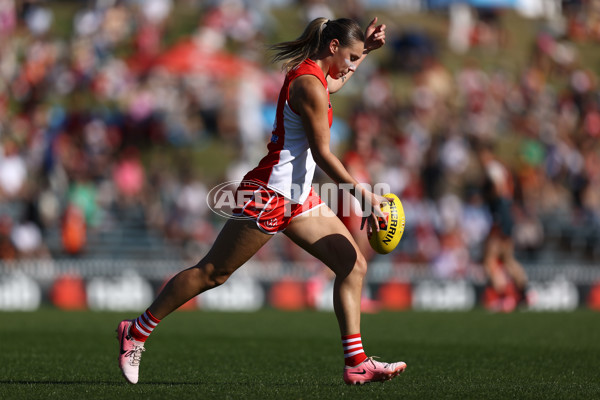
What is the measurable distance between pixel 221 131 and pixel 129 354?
16.6m

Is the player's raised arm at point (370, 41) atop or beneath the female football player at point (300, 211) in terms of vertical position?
atop

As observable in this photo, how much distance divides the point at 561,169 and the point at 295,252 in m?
5.92

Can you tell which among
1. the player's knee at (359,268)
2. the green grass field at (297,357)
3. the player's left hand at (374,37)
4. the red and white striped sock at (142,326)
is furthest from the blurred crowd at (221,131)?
the red and white striped sock at (142,326)

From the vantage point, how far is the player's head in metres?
6.27

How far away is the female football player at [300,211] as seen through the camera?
20.2 feet

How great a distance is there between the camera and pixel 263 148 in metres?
21.0

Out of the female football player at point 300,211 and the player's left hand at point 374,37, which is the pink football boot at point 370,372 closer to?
the female football player at point 300,211

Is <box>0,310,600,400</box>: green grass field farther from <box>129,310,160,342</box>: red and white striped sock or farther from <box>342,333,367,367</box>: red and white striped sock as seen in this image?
<box>129,310,160,342</box>: red and white striped sock

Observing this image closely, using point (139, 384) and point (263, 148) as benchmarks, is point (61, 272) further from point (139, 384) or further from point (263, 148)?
point (139, 384)

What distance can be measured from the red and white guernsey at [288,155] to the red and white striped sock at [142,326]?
1129 millimetres

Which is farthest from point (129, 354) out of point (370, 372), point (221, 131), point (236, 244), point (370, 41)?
point (221, 131)

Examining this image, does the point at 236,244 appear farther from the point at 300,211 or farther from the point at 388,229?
the point at 388,229

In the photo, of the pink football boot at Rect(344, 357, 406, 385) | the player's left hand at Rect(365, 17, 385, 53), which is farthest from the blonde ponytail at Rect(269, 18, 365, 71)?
the pink football boot at Rect(344, 357, 406, 385)

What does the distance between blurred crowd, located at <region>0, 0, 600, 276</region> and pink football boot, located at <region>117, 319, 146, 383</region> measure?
388 inches
